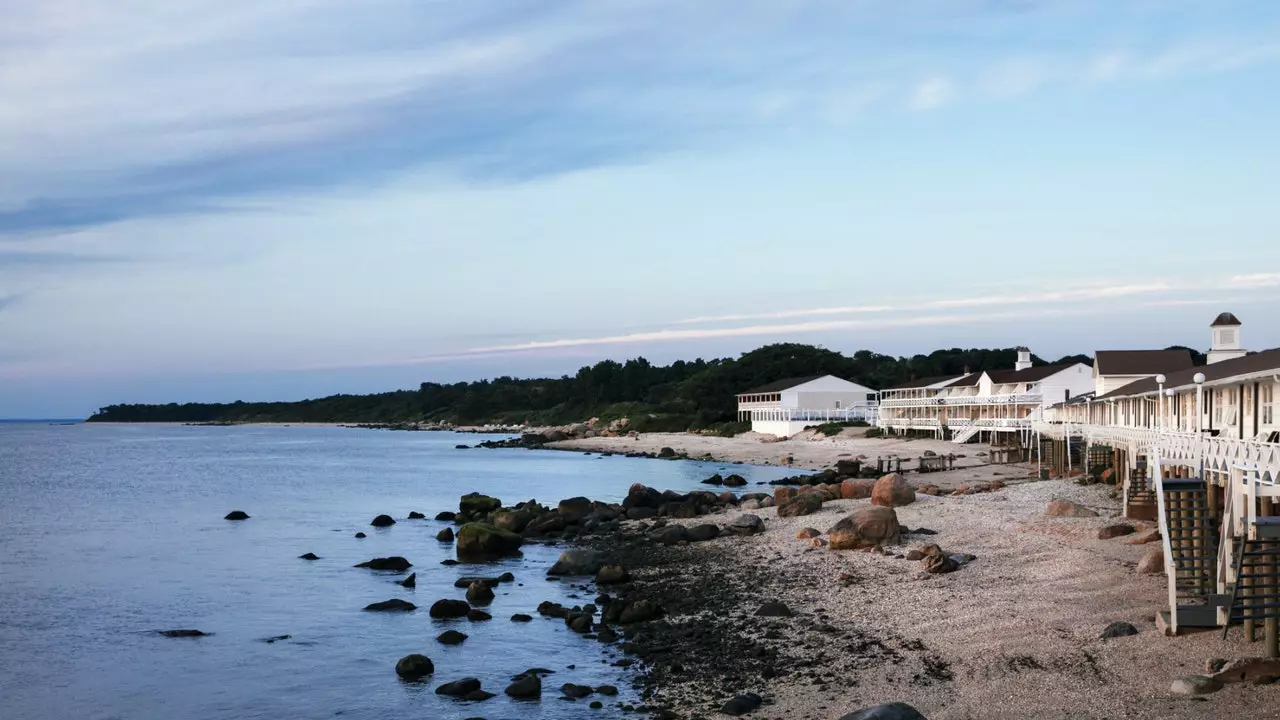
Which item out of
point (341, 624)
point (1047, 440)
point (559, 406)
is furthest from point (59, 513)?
point (559, 406)

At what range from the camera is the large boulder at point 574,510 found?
40438mm

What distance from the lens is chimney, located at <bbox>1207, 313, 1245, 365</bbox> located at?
43.1 metres

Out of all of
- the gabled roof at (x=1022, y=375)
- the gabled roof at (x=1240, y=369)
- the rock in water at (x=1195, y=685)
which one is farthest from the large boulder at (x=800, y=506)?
the gabled roof at (x=1022, y=375)

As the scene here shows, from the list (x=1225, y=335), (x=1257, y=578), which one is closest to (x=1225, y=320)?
(x=1225, y=335)

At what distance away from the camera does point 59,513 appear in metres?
52.0

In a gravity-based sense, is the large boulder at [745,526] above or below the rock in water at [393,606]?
above

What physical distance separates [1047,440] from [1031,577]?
38.0 meters

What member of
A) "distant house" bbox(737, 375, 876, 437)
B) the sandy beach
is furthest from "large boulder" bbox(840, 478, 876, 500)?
"distant house" bbox(737, 375, 876, 437)

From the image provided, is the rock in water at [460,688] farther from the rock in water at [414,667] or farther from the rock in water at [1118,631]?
the rock in water at [1118,631]

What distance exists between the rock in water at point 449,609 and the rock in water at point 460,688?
19.9ft

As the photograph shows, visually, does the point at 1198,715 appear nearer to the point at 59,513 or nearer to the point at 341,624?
the point at 341,624

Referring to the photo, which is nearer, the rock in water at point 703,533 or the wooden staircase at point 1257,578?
the wooden staircase at point 1257,578

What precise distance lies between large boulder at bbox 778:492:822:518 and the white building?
92.4ft

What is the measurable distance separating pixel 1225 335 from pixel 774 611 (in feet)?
105
